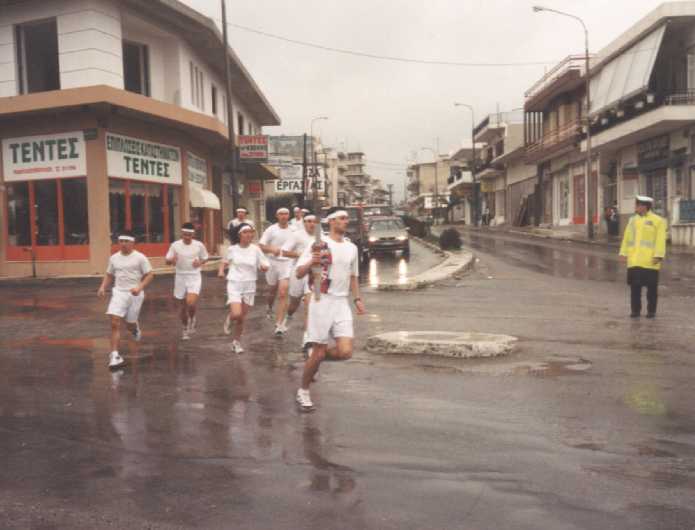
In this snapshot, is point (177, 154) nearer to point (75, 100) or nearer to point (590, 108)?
point (75, 100)

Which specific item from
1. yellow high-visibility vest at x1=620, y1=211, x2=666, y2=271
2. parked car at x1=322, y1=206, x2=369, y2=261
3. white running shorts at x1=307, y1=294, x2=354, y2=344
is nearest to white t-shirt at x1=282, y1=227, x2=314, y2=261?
white running shorts at x1=307, y1=294, x2=354, y2=344

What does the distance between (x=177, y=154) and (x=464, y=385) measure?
70.0 feet

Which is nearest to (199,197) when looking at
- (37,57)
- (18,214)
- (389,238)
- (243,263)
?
(18,214)

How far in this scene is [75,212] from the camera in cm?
2286

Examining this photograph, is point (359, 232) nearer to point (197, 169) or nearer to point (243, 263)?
point (197, 169)

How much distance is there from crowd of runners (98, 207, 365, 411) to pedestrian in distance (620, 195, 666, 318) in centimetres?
514

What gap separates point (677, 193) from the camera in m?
30.9

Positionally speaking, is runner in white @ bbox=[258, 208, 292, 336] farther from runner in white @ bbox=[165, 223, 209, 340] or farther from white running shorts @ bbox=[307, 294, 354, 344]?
white running shorts @ bbox=[307, 294, 354, 344]

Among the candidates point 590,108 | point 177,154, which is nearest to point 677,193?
point 590,108

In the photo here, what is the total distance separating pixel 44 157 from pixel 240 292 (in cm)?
1604

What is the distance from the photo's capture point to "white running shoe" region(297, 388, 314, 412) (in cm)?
641

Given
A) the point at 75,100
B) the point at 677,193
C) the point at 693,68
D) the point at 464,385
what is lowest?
the point at 464,385

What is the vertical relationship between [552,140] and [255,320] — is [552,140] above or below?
above

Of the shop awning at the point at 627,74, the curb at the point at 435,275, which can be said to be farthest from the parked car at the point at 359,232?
the shop awning at the point at 627,74
